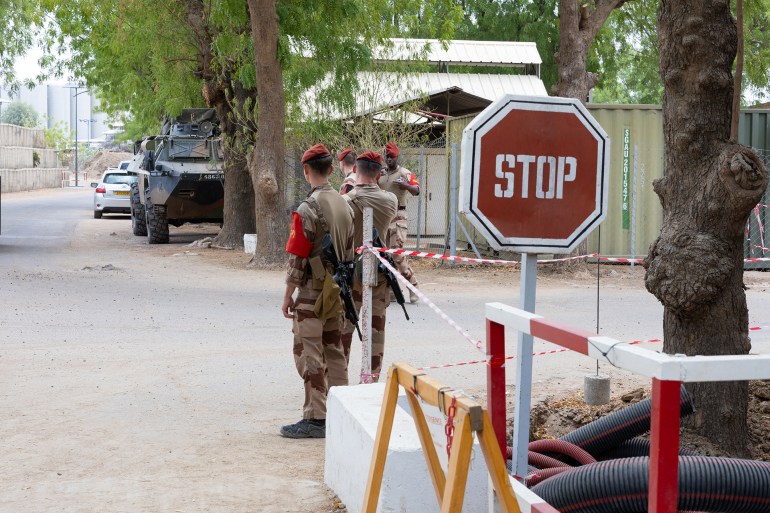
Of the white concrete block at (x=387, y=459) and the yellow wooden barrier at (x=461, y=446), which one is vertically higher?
the yellow wooden barrier at (x=461, y=446)

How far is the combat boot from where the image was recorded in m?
6.43

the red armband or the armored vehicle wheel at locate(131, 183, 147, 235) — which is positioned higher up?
the red armband

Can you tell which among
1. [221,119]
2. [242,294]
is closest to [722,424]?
[242,294]

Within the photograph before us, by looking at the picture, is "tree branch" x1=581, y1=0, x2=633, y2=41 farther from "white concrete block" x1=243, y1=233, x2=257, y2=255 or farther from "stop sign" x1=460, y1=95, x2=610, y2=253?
"stop sign" x1=460, y1=95, x2=610, y2=253

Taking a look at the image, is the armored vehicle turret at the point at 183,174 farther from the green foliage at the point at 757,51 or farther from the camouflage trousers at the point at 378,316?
the camouflage trousers at the point at 378,316

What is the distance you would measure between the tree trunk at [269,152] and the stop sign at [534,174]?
13.6 meters

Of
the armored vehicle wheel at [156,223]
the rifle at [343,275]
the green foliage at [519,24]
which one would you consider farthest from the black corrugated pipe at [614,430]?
the green foliage at [519,24]

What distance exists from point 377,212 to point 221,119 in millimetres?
14039

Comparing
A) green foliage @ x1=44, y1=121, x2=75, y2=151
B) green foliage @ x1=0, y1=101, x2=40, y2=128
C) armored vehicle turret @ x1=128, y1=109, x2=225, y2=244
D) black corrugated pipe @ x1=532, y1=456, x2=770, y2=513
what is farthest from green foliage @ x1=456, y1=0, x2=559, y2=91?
green foliage @ x1=0, y1=101, x2=40, y2=128

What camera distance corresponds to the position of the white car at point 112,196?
33.8 m

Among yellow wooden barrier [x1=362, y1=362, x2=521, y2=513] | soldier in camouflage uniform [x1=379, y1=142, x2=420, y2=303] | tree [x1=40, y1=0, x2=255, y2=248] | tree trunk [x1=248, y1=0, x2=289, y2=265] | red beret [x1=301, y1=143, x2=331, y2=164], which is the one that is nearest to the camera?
yellow wooden barrier [x1=362, y1=362, x2=521, y2=513]

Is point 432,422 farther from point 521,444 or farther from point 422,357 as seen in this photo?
point 422,357

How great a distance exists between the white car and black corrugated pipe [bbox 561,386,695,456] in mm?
30090

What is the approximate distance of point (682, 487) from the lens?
10.5 ft
